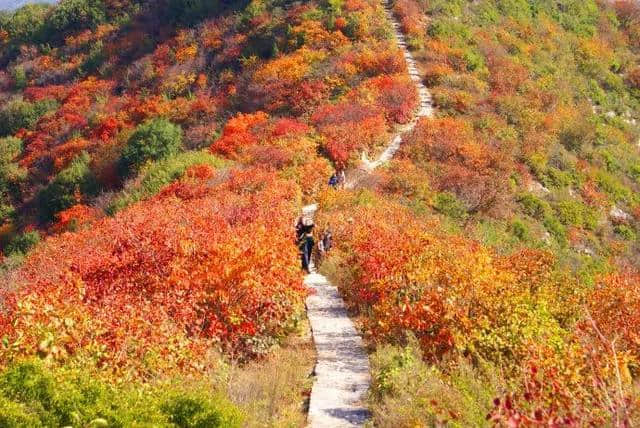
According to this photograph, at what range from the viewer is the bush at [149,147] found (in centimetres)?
3159

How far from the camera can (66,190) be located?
33.5 metres

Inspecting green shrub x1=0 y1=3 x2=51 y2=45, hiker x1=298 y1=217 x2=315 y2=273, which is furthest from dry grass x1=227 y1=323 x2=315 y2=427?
green shrub x1=0 y1=3 x2=51 y2=45

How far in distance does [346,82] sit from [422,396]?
1087 inches

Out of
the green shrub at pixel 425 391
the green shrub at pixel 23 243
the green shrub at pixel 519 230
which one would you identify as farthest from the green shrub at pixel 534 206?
the green shrub at pixel 23 243

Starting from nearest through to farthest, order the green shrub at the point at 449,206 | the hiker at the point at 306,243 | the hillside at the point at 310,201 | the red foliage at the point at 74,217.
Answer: the hillside at the point at 310,201 < the hiker at the point at 306,243 < the green shrub at the point at 449,206 < the red foliage at the point at 74,217

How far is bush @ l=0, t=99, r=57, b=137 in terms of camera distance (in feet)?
152

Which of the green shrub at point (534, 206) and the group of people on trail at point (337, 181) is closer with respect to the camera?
the group of people on trail at point (337, 181)

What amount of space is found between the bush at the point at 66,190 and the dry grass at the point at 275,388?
24.3 metres

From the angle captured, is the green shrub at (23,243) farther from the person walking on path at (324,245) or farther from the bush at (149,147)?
the person walking on path at (324,245)

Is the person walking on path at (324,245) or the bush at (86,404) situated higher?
the bush at (86,404)

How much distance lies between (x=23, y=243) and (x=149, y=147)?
7189 mm

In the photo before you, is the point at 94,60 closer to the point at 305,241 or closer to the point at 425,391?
the point at 305,241

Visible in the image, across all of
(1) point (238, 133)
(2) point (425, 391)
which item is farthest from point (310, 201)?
(2) point (425, 391)

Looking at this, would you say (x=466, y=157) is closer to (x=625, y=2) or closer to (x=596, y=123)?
(x=596, y=123)
